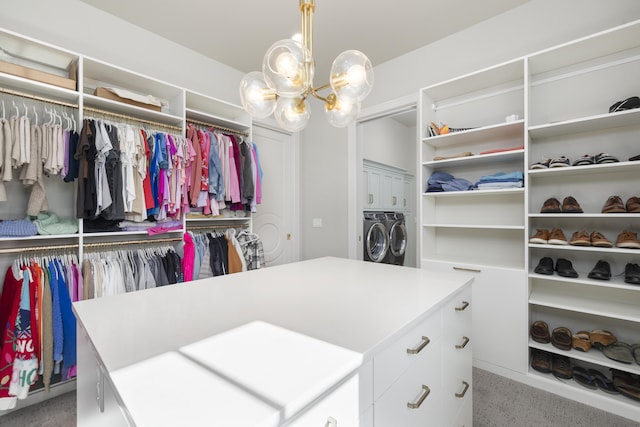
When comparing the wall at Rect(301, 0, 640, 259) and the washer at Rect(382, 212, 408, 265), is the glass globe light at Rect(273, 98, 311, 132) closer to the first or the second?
the wall at Rect(301, 0, 640, 259)

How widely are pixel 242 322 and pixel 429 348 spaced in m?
0.66

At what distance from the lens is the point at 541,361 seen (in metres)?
1.95

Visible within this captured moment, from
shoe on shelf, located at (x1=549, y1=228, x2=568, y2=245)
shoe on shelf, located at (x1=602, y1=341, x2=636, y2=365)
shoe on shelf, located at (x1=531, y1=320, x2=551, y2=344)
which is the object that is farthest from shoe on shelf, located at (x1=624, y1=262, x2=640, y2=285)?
shoe on shelf, located at (x1=531, y1=320, x2=551, y2=344)

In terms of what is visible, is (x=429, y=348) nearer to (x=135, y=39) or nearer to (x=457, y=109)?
(x=457, y=109)

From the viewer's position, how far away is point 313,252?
12.3 feet

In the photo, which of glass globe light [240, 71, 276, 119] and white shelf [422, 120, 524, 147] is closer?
glass globe light [240, 71, 276, 119]

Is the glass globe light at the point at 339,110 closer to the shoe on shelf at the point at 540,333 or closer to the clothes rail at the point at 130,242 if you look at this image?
the clothes rail at the point at 130,242

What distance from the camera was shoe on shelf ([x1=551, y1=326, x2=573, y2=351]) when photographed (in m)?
1.84

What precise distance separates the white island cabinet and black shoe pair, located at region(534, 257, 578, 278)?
102cm

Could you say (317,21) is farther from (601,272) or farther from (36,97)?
(601,272)

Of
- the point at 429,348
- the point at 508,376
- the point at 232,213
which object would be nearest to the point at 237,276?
the point at 429,348

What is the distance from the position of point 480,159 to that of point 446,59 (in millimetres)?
1048

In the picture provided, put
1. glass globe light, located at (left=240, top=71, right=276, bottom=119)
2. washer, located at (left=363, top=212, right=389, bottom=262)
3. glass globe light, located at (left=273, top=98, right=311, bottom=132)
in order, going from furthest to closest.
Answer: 1. washer, located at (left=363, top=212, right=389, bottom=262)
2. glass globe light, located at (left=273, top=98, right=311, bottom=132)
3. glass globe light, located at (left=240, top=71, right=276, bottom=119)

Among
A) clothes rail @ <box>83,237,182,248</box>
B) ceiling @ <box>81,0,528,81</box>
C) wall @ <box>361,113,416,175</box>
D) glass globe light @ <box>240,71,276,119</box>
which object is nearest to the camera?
glass globe light @ <box>240,71,276,119</box>
